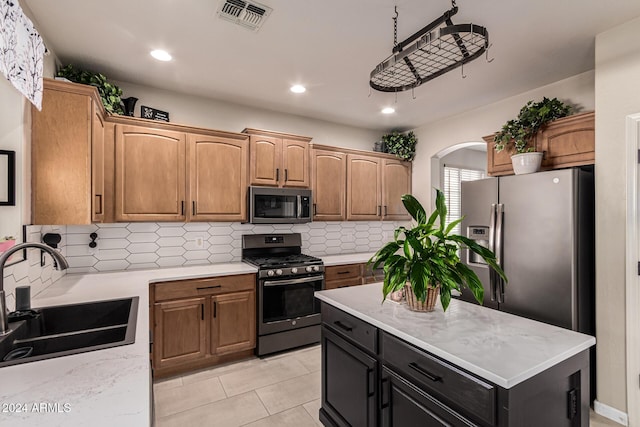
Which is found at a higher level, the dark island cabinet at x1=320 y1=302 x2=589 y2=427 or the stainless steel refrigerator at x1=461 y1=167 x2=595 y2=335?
the stainless steel refrigerator at x1=461 y1=167 x2=595 y2=335

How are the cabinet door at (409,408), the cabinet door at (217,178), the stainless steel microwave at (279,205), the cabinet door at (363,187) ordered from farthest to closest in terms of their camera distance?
the cabinet door at (363,187) < the stainless steel microwave at (279,205) < the cabinet door at (217,178) < the cabinet door at (409,408)

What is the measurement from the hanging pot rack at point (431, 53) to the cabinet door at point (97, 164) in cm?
200

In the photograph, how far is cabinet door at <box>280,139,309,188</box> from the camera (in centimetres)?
357

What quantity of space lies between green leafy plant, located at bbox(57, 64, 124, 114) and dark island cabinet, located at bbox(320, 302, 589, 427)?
8.53ft

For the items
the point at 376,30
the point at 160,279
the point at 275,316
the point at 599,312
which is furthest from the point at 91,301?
the point at 599,312

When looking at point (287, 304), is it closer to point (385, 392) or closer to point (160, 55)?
point (385, 392)

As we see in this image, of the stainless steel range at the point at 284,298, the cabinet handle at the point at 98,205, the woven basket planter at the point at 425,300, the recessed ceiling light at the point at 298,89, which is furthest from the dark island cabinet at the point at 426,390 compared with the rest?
the recessed ceiling light at the point at 298,89

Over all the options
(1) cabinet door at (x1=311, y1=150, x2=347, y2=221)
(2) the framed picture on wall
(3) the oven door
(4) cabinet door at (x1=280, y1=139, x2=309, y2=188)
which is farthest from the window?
(2) the framed picture on wall

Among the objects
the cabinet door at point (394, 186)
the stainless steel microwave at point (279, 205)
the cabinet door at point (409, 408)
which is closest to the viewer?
the cabinet door at point (409, 408)

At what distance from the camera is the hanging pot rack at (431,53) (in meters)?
1.31

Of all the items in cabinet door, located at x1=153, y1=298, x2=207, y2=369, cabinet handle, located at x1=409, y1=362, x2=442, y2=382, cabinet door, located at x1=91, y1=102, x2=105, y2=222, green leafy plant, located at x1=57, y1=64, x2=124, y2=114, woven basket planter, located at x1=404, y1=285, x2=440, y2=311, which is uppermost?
green leafy plant, located at x1=57, y1=64, x2=124, y2=114

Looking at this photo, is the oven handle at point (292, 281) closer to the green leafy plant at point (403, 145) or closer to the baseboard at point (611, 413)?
the green leafy plant at point (403, 145)

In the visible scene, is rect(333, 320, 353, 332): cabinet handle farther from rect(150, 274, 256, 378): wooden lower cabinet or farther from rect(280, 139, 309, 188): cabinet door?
rect(280, 139, 309, 188): cabinet door

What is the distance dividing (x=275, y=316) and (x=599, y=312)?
271 centimetres
